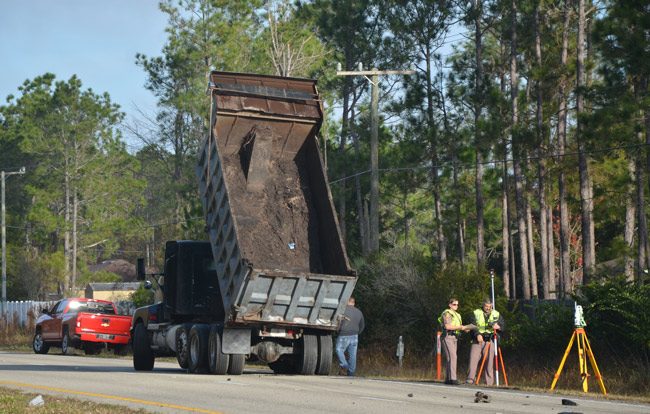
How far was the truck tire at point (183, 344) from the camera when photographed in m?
22.8

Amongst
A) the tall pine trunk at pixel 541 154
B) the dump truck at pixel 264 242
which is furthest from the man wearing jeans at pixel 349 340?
the tall pine trunk at pixel 541 154

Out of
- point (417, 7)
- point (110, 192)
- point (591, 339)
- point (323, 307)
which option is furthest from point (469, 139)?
point (110, 192)

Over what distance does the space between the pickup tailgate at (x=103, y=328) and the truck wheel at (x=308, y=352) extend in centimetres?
1463

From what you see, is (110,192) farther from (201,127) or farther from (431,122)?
(431,122)

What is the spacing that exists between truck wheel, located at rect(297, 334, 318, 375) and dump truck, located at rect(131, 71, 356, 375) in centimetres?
2

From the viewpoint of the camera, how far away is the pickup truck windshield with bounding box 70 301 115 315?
36684 mm

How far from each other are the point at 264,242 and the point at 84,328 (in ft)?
51.6

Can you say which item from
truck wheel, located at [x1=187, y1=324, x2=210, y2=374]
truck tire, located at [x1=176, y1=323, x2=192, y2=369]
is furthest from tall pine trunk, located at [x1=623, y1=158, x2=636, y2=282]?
truck wheel, located at [x1=187, y1=324, x2=210, y2=374]

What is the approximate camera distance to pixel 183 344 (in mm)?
23016

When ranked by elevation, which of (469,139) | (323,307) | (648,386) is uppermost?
(469,139)

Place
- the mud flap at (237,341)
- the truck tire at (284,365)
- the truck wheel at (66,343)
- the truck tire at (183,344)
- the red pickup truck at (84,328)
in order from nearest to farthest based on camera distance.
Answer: the mud flap at (237,341) → the truck tire at (183,344) → the truck tire at (284,365) → the red pickup truck at (84,328) → the truck wheel at (66,343)

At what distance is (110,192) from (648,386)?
60.5m

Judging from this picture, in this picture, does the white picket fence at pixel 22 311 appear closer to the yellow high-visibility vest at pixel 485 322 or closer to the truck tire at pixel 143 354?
the truck tire at pixel 143 354

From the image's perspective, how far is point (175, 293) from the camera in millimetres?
23922
